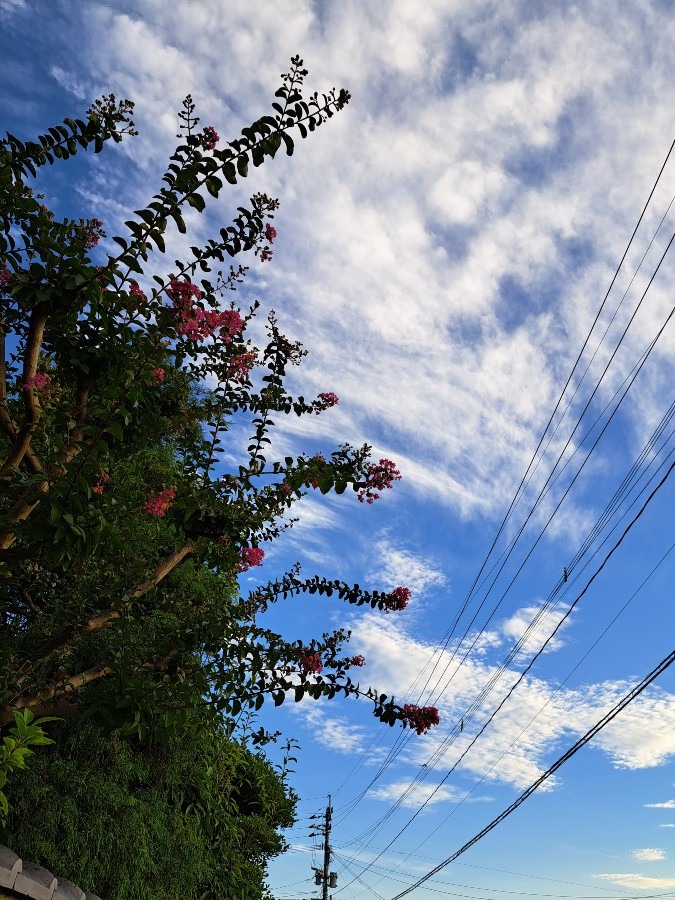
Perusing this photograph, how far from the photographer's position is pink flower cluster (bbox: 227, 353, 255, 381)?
5.88 metres

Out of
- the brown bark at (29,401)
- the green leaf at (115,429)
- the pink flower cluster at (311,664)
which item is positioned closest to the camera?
the green leaf at (115,429)

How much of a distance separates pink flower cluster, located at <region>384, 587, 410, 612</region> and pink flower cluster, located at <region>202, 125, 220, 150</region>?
11.7 ft

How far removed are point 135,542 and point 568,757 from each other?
835 cm

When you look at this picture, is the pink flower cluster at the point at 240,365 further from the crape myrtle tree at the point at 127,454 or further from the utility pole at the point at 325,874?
the utility pole at the point at 325,874

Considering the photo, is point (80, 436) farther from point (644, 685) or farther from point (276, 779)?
point (276, 779)

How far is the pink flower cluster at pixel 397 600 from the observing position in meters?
5.86

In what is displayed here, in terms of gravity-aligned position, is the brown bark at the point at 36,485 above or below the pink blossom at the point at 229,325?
below

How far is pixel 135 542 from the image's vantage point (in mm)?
5484

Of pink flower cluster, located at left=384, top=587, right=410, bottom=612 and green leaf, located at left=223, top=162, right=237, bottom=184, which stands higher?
green leaf, located at left=223, top=162, right=237, bottom=184

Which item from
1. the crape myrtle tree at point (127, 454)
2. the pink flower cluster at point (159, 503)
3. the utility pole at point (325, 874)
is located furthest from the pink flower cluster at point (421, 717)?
the utility pole at point (325, 874)

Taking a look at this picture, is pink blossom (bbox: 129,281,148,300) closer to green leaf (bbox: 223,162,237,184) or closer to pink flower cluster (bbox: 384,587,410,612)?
green leaf (bbox: 223,162,237,184)

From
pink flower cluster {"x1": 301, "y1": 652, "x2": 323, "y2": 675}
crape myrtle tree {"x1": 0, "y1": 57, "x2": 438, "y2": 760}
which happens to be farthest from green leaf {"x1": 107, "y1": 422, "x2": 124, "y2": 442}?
pink flower cluster {"x1": 301, "y1": 652, "x2": 323, "y2": 675}

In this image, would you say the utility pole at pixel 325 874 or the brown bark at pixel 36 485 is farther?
the utility pole at pixel 325 874

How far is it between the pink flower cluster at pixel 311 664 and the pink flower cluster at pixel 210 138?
3574 millimetres
